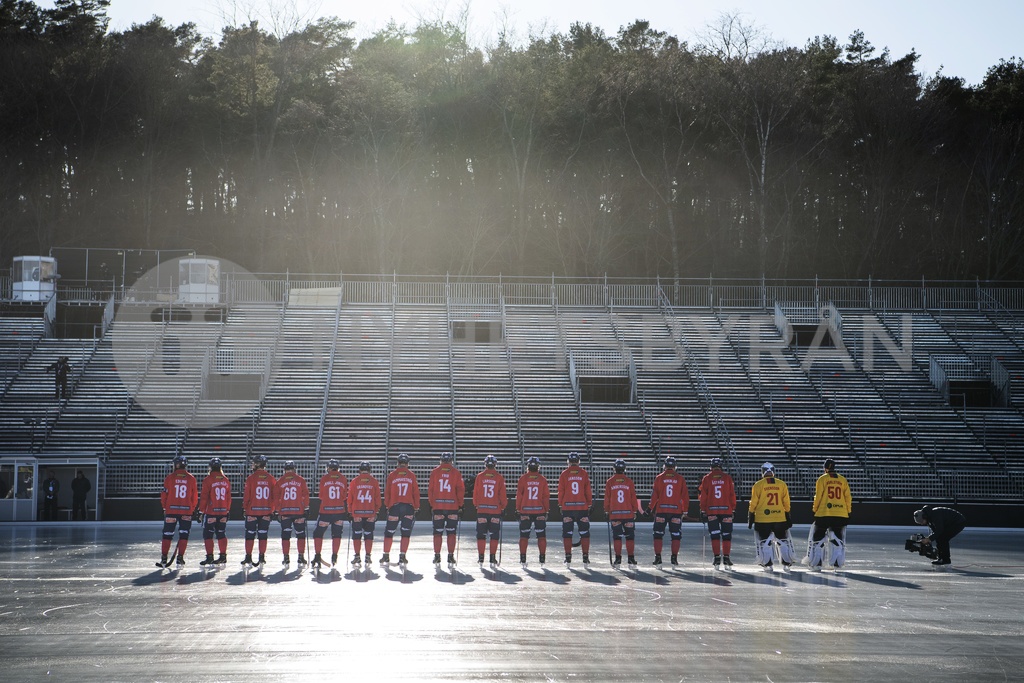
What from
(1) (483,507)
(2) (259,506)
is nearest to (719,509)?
(1) (483,507)

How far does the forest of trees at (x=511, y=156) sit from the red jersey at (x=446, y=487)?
3638 centimetres

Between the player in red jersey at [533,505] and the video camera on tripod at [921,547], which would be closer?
the player in red jersey at [533,505]

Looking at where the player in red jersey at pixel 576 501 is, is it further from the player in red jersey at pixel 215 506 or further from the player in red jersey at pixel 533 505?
the player in red jersey at pixel 215 506

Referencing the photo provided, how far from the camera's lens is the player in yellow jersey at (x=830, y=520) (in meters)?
21.9

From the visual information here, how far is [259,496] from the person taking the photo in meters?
22.0

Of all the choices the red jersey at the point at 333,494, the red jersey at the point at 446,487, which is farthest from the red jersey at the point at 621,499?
the red jersey at the point at 333,494

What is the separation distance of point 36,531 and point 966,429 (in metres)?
30.1

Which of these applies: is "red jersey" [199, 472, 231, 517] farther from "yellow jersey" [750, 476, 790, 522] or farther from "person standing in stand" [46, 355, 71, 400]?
"person standing in stand" [46, 355, 71, 400]

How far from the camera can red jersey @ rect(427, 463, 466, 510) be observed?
884 inches

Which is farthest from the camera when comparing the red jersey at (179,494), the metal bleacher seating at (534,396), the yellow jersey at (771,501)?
the metal bleacher seating at (534,396)

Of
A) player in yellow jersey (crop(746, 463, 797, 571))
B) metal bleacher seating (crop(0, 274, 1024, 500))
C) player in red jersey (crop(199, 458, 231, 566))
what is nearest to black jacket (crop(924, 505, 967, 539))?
player in yellow jersey (crop(746, 463, 797, 571))

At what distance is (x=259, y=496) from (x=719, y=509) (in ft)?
29.7

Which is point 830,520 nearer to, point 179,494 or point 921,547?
point 921,547

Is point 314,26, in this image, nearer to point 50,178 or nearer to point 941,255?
point 50,178
